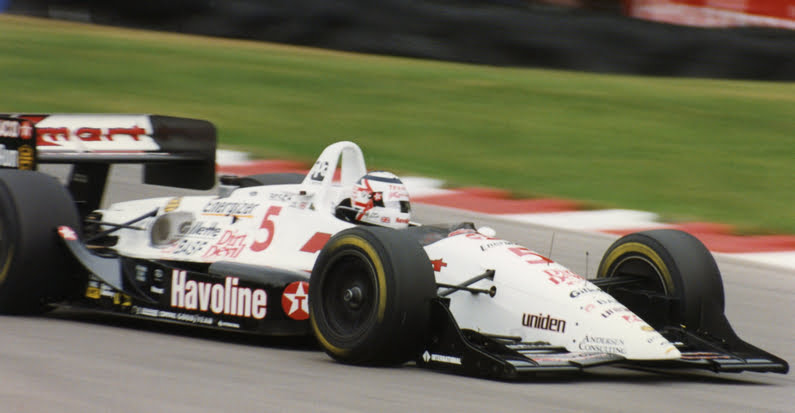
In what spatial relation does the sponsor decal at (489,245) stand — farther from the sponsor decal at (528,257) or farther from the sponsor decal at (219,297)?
the sponsor decal at (219,297)

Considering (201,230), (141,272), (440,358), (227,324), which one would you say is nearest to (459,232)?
(440,358)

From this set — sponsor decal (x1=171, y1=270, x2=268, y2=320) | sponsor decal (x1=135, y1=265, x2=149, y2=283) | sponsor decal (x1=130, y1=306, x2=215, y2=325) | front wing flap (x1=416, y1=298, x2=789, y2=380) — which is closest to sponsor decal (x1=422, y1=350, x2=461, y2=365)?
front wing flap (x1=416, y1=298, x2=789, y2=380)

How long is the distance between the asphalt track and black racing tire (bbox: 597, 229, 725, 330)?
0.32 m

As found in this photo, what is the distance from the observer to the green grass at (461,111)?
511 inches

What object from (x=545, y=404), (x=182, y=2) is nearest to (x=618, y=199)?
(x=545, y=404)

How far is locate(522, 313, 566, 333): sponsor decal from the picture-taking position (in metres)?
5.59

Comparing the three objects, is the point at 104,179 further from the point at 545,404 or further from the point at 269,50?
the point at 269,50

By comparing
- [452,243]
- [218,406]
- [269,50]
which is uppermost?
[269,50]

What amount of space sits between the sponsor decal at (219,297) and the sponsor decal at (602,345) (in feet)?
5.48

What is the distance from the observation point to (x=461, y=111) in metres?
16.3

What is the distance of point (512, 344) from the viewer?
5.57m

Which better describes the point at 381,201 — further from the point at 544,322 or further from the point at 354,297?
the point at 544,322

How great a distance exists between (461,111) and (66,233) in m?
9.93

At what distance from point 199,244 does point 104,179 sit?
1713 millimetres
